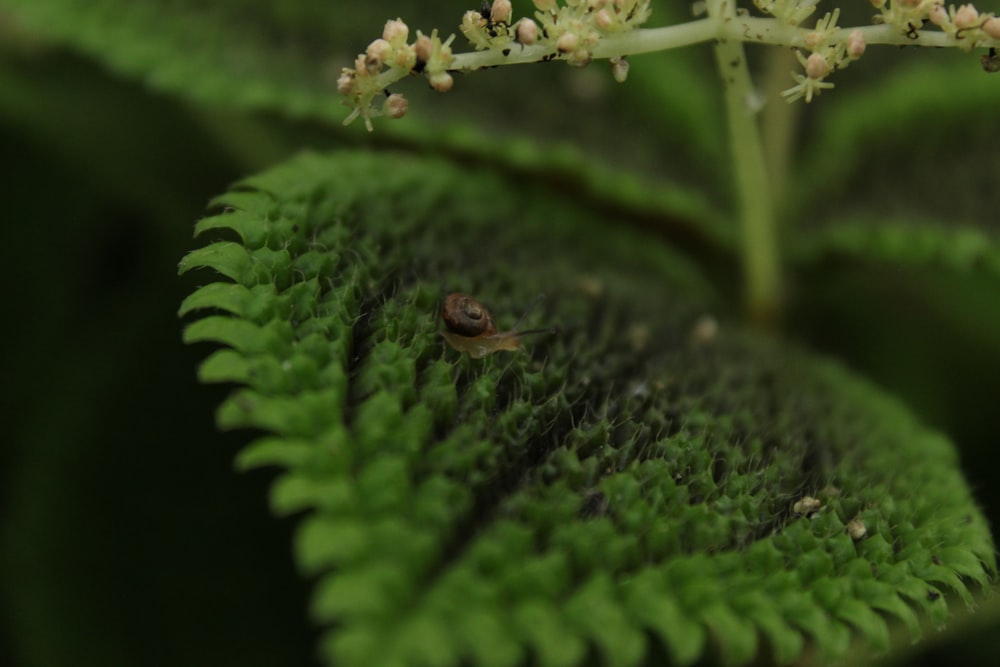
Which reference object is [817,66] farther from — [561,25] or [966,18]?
[561,25]

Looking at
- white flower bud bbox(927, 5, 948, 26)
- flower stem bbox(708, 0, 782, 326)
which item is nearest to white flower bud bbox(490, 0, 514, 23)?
flower stem bbox(708, 0, 782, 326)

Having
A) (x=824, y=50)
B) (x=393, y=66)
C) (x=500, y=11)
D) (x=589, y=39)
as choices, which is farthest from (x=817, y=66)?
(x=393, y=66)

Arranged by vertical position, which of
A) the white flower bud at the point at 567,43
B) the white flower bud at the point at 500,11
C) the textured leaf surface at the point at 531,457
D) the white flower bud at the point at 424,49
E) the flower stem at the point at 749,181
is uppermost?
the white flower bud at the point at 500,11

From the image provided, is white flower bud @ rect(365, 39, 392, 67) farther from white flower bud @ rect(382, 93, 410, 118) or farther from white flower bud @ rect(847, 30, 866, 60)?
white flower bud @ rect(847, 30, 866, 60)

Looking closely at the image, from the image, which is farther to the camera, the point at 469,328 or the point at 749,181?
the point at 749,181

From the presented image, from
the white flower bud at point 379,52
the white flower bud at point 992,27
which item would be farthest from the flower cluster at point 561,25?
the white flower bud at point 992,27

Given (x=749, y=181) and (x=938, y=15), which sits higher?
(x=938, y=15)

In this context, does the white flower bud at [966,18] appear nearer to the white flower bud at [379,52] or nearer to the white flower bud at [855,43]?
the white flower bud at [855,43]

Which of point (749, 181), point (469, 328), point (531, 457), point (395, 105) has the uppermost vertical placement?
point (395, 105)
